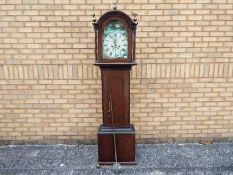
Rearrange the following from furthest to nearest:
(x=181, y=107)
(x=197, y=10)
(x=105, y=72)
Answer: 1. (x=181, y=107)
2. (x=197, y=10)
3. (x=105, y=72)

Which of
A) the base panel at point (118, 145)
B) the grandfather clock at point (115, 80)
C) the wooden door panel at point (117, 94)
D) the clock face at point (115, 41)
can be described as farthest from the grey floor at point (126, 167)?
the clock face at point (115, 41)

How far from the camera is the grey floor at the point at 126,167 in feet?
14.0

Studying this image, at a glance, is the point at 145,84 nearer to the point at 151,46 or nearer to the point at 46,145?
the point at 151,46

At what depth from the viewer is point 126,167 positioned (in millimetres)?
4406

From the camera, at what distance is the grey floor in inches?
169

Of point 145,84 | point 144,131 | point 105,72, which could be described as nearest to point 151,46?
point 145,84

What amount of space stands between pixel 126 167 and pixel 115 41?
5.79 ft

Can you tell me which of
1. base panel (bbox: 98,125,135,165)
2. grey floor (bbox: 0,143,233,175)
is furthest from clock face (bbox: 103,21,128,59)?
grey floor (bbox: 0,143,233,175)

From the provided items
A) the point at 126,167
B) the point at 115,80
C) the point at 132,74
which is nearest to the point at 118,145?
the point at 126,167

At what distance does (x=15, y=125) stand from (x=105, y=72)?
6.06 ft

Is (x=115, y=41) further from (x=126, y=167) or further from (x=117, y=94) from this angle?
(x=126, y=167)

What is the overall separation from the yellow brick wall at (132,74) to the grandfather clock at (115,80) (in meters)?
0.59

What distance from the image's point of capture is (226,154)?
4.72m

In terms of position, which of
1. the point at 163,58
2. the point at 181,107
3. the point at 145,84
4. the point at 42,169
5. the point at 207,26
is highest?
the point at 207,26
